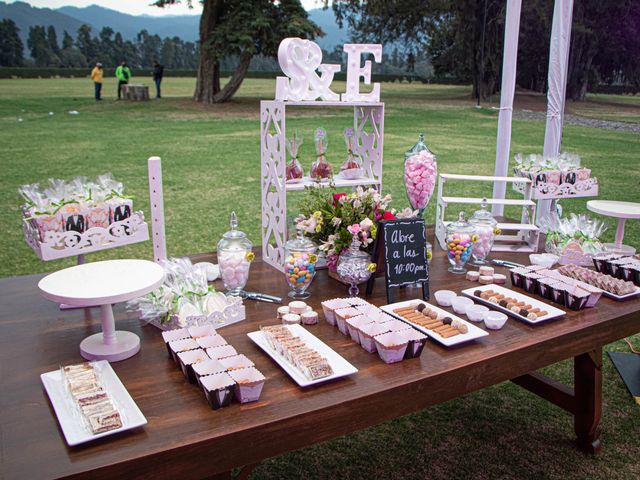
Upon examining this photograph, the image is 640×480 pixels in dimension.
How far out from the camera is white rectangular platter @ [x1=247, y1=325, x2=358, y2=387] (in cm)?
142

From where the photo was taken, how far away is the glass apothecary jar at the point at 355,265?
202 centimetres

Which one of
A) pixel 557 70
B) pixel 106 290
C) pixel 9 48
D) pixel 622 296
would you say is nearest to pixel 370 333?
pixel 106 290

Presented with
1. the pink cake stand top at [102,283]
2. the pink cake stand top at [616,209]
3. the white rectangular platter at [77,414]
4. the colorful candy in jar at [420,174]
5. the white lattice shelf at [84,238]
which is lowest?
the white rectangular platter at [77,414]

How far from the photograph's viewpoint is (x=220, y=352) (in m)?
1.47

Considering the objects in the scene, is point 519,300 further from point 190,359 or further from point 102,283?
point 102,283

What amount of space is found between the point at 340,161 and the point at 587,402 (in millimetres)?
7351

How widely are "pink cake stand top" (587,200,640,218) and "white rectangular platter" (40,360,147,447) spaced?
85.4 inches

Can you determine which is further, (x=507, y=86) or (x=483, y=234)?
(x=507, y=86)

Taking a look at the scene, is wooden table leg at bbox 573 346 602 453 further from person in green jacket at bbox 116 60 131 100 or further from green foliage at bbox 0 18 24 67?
green foliage at bbox 0 18 24 67

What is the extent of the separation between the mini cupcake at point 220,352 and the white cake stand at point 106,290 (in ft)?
0.79

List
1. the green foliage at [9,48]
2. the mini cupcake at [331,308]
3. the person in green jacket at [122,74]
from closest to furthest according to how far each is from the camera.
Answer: the mini cupcake at [331,308]
the person in green jacket at [122,74]
the green foliage at [9,48]

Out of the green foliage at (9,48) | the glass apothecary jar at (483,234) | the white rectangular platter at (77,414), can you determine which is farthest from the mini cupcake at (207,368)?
the green foliage at (9,48)

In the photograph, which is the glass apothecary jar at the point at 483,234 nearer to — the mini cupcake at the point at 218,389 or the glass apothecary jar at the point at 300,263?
the glass apothecary jar at the point at 300,263

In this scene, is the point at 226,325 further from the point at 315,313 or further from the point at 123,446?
the point at 123,446
